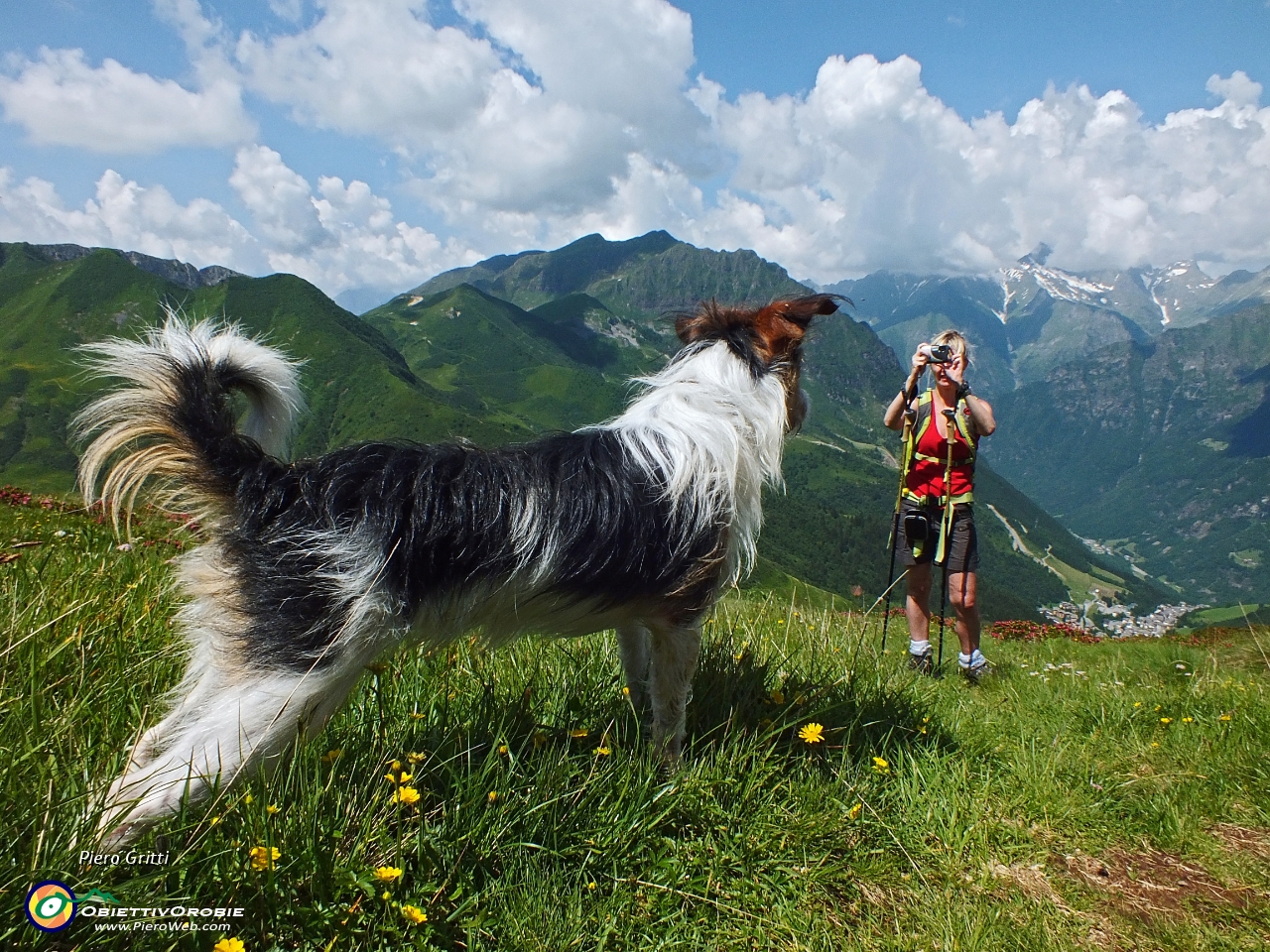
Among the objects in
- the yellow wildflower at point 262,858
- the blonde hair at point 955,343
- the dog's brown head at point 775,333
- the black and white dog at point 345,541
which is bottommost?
the yellow wildflower at point 262,858

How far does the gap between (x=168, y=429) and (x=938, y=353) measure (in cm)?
539

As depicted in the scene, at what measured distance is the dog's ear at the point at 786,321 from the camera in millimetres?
3998

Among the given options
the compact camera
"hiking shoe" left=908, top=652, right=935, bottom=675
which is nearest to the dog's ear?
the compact camera

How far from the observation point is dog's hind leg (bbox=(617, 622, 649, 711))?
406cm

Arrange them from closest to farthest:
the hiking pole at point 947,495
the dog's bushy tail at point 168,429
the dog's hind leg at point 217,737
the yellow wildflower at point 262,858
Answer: the yellow wildflower at point 262,858
the dog's hind leg at point 217,737
the dog's bushy tail at point 168,429
the hiking pole at point 947,495

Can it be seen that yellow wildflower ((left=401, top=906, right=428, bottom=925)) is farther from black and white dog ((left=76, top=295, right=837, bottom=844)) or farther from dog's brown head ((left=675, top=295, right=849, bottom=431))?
dog's brown head ((left=675, top=295, right=849, bottom=431))

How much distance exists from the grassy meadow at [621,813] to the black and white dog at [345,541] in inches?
10.6

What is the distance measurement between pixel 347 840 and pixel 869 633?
7118mm

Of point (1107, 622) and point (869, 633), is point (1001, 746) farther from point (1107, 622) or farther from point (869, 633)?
point (1107, 622)

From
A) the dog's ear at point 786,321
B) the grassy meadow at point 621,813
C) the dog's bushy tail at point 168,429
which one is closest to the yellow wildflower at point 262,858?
the grassy meadow at point 621,813

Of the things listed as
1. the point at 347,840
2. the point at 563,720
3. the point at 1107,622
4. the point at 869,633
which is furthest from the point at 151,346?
the point at 1107,622

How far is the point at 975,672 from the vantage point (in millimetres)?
6457

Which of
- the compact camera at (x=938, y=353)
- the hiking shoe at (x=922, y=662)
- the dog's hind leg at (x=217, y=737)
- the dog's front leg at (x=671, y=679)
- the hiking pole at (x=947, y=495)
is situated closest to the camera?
the dog's hind leg at (x=217, y=737)

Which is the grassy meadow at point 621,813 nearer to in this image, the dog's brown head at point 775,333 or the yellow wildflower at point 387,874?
the yellow wildflower at point 387,874
